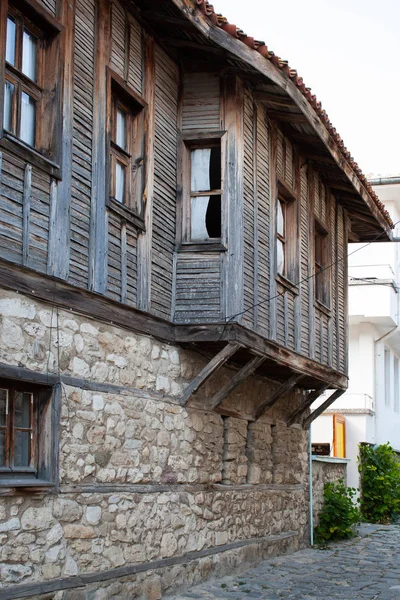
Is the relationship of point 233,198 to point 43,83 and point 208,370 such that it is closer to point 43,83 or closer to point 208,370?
point 208,370

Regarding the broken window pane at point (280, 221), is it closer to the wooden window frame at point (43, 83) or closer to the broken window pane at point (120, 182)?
the broken window pane at point (120, 182)

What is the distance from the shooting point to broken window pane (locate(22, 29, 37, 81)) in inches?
294

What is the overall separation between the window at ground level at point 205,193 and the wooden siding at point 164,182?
308mm

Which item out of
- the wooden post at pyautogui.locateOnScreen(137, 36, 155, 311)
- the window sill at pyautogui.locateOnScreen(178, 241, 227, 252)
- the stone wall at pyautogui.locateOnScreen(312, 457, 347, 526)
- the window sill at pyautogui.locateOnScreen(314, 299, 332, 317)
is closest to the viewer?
the wooden post at pyautogui.locateOnScreen(137, 36, 155, 311)

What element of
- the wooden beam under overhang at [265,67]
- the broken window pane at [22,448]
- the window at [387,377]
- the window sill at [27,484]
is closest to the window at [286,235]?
the wooden beam under overhang at [265,67]

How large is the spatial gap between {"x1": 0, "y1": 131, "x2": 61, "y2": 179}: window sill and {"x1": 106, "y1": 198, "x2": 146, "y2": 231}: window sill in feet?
3.26

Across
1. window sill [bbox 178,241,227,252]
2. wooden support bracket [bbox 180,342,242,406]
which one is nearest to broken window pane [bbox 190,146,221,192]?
window sill [bbox 178,241,227,252]

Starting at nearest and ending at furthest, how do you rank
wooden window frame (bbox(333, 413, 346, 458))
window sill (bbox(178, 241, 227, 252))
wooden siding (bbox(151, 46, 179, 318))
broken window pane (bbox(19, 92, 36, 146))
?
1. broken window pane (bbox(19, 92, 36, 146))
2. wooden siding (bbox(151, 46, 179, 318))
3. window sill (bbox(178, 241, 227, 252))
4. wooden window frame (bbox(333, 413, 346, 458))

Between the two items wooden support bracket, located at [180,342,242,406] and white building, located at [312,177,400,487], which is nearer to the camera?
wooden support bracket, located at [180,342,242,406]

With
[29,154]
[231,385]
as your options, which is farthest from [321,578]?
→ [29,154]

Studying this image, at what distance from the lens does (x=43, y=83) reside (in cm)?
770

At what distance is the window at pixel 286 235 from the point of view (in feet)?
40.7

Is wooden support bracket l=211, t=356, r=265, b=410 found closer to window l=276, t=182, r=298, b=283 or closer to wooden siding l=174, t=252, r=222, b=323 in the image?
wooden siding l=174, t=252, r=222, b=323

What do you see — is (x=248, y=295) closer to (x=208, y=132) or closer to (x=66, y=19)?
(x=208, y=132)
